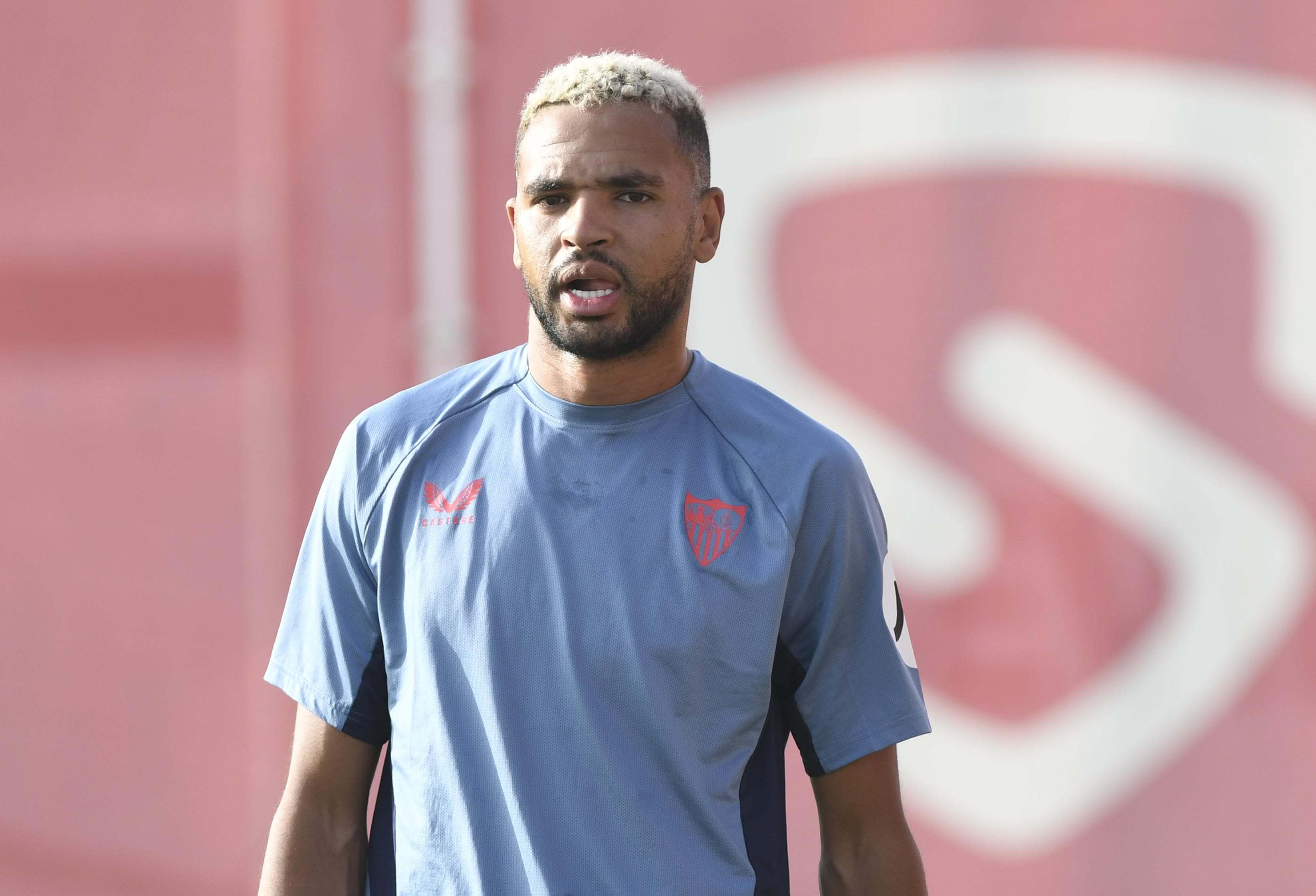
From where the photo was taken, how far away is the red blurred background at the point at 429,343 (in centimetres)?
197

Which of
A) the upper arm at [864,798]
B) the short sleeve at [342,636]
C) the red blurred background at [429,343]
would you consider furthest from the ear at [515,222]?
the red blurred background at [429,343]

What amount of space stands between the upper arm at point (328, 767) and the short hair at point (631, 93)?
1.81 ft

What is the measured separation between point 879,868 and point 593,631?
353 mm

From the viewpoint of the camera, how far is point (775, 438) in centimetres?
118

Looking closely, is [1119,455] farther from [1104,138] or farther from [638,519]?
[638,519]

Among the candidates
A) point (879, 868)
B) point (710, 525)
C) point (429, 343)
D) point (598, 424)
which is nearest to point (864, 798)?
point (879, 868)

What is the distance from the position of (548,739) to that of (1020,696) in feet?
3.69

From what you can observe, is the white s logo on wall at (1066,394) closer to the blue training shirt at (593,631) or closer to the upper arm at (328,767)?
the blue training shirt at (593,631)

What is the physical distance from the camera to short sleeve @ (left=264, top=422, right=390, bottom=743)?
117 cm

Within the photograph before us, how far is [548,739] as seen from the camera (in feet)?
3.57

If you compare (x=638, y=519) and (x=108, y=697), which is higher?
(x=638, y=519)

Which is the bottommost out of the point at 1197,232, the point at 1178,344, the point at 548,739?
the point at 548,739

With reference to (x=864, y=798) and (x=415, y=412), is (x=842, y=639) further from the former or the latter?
(x=415, y=412)

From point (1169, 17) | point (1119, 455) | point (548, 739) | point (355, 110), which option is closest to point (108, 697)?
point (355, 110)
